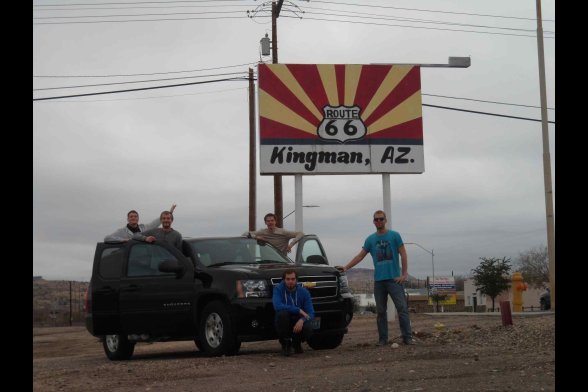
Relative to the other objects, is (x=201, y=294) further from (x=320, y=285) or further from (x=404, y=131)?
(x=404, y=131)

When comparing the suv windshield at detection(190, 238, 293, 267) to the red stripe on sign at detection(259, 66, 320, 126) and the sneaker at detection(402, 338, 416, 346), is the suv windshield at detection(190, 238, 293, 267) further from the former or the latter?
the red stripe on sign at detection(259, 66, 320, 126)

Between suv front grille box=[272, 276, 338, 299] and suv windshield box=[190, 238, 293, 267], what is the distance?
2.58ft

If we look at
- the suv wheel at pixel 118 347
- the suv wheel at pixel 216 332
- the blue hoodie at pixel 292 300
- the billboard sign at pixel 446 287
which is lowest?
the billboard sign at pixel 446 287

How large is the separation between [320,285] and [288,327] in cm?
118

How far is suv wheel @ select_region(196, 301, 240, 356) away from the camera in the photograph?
11555mm

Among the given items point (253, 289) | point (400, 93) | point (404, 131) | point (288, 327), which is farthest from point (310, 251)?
point (400, 93)

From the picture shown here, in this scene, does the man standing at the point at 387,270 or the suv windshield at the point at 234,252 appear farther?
the suv windshield at the point at 234,252

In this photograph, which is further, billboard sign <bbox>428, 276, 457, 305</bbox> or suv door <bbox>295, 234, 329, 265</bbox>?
billboard sign <bbox>428, 276, 457, 305</bbox>

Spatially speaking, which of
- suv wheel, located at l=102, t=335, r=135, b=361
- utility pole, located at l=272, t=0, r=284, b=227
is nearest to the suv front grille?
suv wheel, located at l=102, t=335, r=135, b=361

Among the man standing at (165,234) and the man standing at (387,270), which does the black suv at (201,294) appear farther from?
the man standing at (387,270)

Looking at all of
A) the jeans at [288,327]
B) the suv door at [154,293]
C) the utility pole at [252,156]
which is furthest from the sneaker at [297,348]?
the utility pole at [252,156]

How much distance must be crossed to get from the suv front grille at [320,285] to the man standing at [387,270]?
0.65 metres

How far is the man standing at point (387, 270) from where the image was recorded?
40.9 ft

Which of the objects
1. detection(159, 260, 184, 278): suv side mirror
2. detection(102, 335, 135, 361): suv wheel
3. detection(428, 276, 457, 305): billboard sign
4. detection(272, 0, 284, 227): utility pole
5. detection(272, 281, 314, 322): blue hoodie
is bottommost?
detection(428, 276, 457, 305): billboard sign
